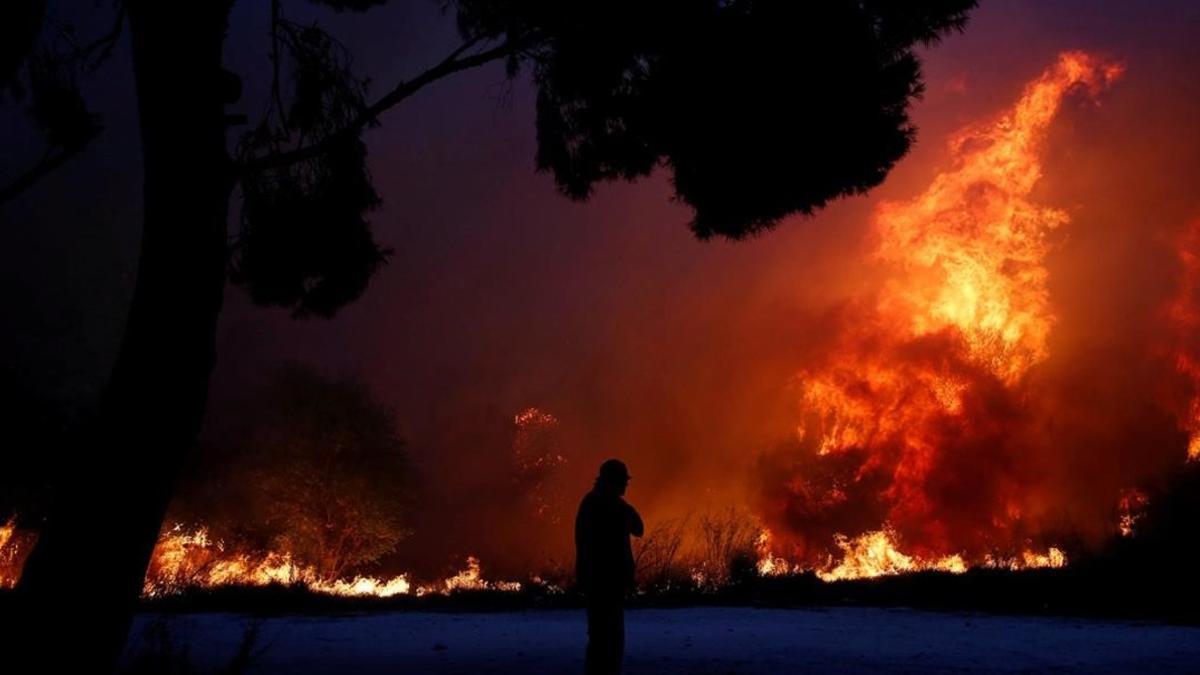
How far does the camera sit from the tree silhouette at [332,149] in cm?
410

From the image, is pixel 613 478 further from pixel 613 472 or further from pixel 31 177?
pixel 31 177

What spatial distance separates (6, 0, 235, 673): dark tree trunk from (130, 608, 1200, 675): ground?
1.52m

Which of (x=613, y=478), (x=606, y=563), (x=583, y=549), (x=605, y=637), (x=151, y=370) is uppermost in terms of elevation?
(x=151, y=370)

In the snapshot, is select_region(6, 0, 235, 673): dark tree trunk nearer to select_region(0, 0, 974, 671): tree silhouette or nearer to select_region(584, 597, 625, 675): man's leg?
select_region(0, 0, 974, 671): tree silhouette

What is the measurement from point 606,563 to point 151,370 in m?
3.29

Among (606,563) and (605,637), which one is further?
(606,563)

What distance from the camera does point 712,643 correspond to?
816cm

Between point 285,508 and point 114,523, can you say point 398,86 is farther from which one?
point 285,508

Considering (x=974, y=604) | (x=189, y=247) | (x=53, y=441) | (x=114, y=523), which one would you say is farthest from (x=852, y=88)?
(x=53, y=441)

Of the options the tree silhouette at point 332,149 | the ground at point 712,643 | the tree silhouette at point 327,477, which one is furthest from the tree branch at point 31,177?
the tree silhouette at point 327,477

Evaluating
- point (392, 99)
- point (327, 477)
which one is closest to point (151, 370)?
point (392, 99)

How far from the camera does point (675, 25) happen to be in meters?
6.23

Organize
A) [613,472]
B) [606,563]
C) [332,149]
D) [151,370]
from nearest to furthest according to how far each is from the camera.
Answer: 1. [151,370]
2. [606,563]
3. [613,472]
4. [332,149]

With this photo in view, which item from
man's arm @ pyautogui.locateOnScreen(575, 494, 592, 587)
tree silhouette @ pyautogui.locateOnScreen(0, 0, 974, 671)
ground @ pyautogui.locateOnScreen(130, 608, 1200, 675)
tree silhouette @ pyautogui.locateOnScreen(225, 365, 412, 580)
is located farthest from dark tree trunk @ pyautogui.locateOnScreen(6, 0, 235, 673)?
tree silhouette @ pyautogui.locateOnScreen(225, 365, 412, 580)
